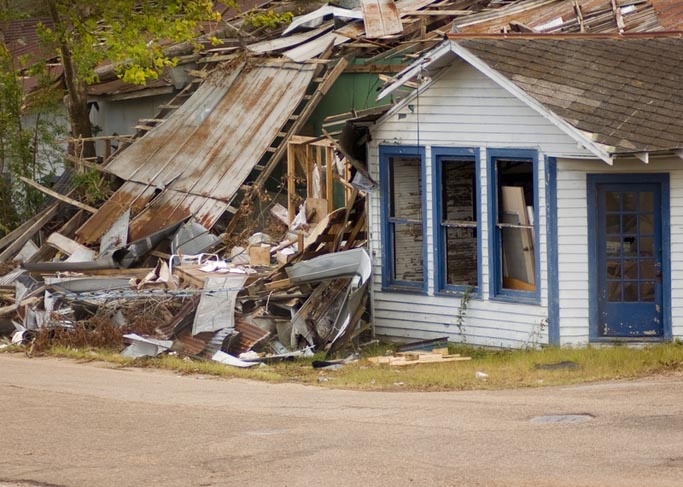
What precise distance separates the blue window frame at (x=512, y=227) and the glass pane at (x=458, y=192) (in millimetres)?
687

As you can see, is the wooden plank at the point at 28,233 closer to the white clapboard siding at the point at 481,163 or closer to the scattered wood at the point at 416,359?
the white clapboard siding at the point at 481,163

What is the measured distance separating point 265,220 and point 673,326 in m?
8.56

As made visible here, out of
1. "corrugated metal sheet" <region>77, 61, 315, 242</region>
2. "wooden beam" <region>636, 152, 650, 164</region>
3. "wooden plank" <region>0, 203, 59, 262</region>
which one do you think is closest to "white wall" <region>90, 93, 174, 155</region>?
"corrugated metal sheet" <region>77, 61, 315, 242</region>

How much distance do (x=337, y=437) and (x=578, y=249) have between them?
6046mm

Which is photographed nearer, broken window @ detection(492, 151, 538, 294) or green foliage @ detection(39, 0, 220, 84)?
broken window @ detection(492, 151, 538, 294)

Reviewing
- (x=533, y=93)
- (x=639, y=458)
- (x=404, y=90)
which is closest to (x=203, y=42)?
(x=404, y=90)

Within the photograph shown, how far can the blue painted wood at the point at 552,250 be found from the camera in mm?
15172

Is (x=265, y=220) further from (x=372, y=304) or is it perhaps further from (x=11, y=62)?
(x=11, y=62)

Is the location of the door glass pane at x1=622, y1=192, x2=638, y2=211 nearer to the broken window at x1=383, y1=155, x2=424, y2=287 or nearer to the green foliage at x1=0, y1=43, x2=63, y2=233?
the broken window at x1=383, y1=155, x2=424, y2=287

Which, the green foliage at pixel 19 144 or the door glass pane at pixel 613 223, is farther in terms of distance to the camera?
the green foliage at pixel 19 144

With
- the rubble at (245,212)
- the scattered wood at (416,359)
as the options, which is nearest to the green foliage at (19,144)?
the rubble at (245,212)

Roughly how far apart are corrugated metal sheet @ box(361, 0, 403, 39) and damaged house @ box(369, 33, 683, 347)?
636cm

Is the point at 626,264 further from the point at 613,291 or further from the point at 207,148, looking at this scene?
the point at 207,148

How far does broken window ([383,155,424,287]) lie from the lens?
17109mm
